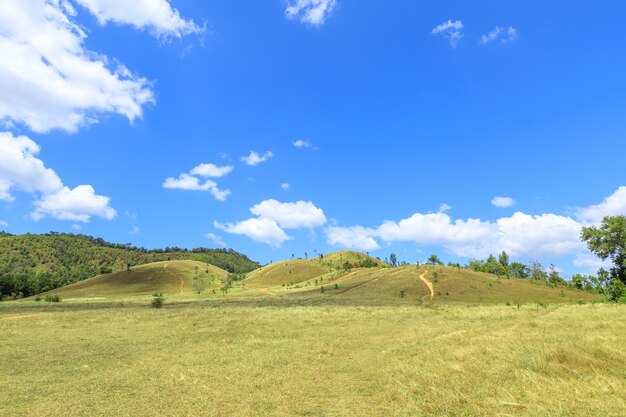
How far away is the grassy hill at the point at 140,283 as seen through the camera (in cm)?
13450

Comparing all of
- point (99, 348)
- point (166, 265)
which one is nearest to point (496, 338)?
point (99, 348)

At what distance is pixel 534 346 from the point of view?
15.8 m

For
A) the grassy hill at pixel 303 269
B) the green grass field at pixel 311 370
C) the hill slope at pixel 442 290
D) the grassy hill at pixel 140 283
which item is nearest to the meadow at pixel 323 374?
the green grass field at pixel 311 370

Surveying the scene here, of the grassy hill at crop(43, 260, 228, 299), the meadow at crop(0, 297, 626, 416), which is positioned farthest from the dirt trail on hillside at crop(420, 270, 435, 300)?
the grassy hill at crop(43, 260, 228, 299)

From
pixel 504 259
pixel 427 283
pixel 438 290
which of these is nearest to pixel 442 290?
pixel 438 290

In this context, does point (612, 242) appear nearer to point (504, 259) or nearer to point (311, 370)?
point (311, 370)

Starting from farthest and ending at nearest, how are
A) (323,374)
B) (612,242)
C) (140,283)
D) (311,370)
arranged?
(140,283) → (612,242) → (311,370) → (323,374)

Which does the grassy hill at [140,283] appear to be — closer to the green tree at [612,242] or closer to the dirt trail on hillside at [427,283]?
the dirt trail on hillside at [427,283]

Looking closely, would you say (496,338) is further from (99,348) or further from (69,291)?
(69,291)

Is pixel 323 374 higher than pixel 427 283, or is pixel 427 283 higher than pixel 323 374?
pixel 427 283

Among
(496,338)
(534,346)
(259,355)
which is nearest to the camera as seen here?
(534,346)

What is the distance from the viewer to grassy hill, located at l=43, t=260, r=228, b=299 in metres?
134

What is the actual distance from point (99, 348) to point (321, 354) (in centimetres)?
1443

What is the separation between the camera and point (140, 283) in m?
150
